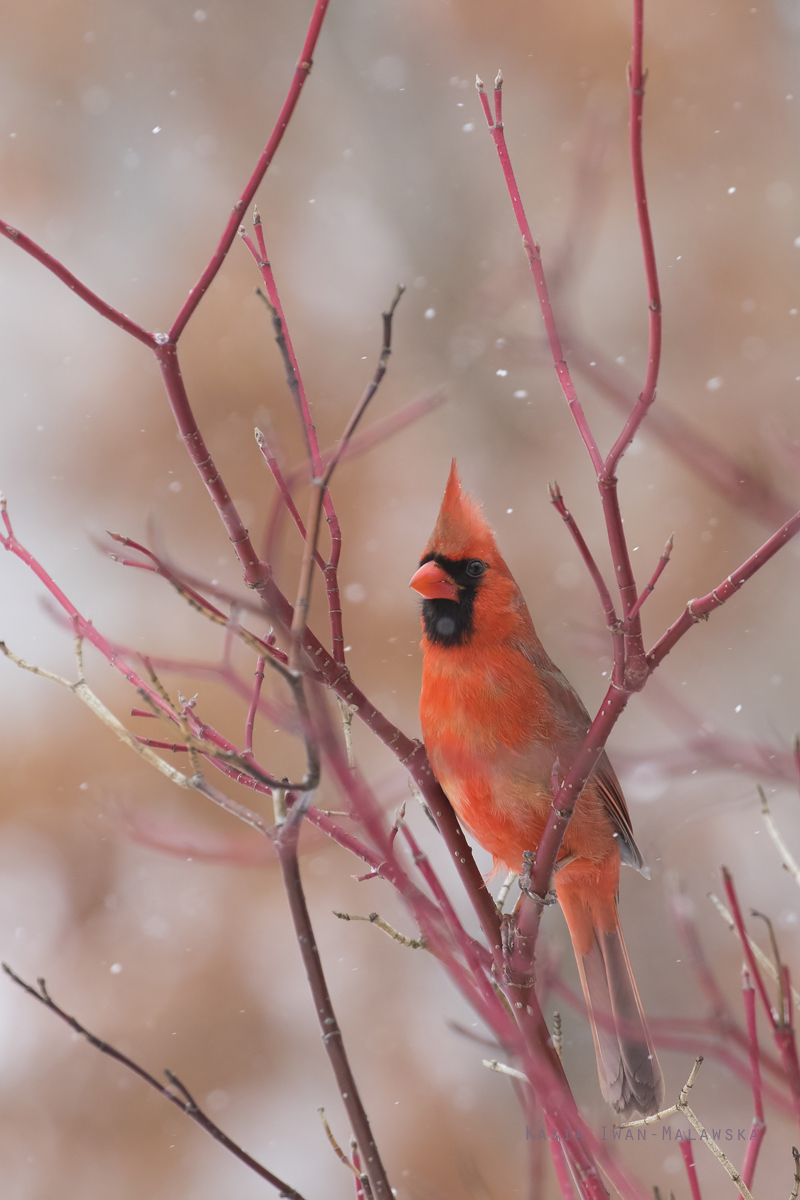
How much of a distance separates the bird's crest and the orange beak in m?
0.02

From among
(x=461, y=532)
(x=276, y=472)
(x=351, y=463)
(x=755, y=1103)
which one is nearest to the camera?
(x=276, y=472)

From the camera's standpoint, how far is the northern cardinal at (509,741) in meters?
1.04

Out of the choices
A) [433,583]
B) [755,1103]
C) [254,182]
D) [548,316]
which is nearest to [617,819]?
[433,583]

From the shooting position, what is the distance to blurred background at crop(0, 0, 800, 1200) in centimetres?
265

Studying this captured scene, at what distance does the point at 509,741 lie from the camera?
1.06 metres

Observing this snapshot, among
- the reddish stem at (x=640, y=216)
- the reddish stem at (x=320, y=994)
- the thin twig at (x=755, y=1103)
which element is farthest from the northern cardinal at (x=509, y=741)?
the reddish stem at (x=320, y=994)

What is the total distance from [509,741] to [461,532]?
245 mm

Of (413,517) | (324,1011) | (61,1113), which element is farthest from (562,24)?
(61,1113)

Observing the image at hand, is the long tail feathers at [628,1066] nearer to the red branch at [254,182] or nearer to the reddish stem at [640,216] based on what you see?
the reddish stem at [640,216]

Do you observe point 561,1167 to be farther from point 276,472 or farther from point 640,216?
point 640,216

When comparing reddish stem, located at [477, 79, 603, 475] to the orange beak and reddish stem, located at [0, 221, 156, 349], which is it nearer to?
reddish stem, located at [0, 221, 156, 349]

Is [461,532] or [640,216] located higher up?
[461,532]

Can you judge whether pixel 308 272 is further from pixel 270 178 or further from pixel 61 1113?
pixel 61 1113

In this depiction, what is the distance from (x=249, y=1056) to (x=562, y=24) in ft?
10.8
